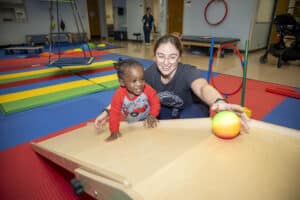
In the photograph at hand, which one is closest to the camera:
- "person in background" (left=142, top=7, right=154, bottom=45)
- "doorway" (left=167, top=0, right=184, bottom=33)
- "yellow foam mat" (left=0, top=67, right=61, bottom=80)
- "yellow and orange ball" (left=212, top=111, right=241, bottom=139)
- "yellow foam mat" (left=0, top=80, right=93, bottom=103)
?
"yellow and orange ball" (left=212, top=111, right=241, bottom=139)

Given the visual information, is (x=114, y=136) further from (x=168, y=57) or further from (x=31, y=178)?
(x=31, y=178)

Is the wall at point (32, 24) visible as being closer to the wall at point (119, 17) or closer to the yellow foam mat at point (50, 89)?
the wall at point (119, 17)

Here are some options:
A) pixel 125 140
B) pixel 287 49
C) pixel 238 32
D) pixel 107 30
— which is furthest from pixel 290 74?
pixel 107 30

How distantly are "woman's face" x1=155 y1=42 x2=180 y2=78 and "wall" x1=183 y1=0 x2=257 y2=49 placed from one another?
7.25 m

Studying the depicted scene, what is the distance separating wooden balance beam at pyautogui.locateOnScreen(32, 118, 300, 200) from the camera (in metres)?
0.78

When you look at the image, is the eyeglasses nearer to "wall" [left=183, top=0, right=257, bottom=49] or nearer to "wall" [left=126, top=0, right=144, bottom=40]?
"wall" [left=183, top=0, right=257, bottom=49]

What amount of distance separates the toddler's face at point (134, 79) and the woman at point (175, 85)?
0.24 meters

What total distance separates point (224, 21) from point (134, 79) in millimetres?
7897

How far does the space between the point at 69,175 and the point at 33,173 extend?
334 mm

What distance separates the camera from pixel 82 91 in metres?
3.97

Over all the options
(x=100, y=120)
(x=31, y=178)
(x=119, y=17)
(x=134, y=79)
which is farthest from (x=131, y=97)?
(x=119, y=17)

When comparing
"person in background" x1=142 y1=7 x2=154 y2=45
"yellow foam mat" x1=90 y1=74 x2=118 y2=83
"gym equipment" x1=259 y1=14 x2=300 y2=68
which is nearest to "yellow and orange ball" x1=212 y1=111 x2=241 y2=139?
"yellow foam mat" x1=90 y1=74 x2=118 y2=83

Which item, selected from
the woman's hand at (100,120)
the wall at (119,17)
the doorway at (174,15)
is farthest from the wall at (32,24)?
the woman's hand at (100,120)

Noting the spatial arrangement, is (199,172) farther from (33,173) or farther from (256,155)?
(33,173)
